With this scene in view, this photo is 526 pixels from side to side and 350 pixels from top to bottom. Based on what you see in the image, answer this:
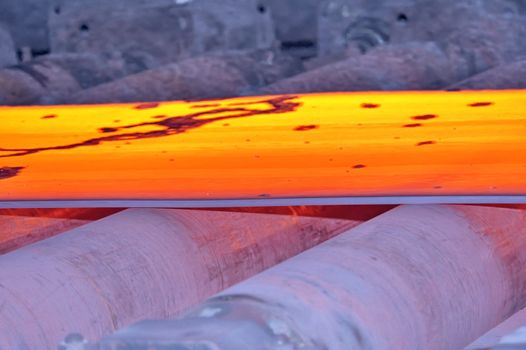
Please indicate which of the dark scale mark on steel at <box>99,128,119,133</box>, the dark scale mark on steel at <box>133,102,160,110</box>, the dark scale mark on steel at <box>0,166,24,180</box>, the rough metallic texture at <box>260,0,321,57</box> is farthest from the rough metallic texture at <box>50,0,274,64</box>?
the dark scale mark on steel at <box>0,166,24,180</box>

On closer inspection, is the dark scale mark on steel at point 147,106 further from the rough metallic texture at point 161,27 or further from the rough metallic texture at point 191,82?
the rough metallic texture at point 161,27

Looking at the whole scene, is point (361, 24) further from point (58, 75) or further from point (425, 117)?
point (425, 117)

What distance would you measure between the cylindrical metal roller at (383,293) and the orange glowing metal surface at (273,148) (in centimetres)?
5

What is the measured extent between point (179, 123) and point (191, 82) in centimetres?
51

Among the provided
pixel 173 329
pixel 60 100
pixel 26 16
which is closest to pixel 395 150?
pixel 173 329

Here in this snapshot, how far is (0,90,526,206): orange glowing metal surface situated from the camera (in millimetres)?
1009

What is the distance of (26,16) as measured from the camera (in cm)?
248

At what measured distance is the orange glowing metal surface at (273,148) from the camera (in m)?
1.01

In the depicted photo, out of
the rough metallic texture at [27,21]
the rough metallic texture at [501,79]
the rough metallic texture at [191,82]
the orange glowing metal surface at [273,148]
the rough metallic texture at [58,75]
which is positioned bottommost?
the orange glowing metal surface at [273,148]

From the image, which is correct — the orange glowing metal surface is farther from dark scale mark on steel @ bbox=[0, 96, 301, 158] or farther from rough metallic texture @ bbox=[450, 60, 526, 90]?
rough metallic texture @ bbox=[450, 60, 526, 90]

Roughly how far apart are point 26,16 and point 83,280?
175 cm

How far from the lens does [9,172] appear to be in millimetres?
1216

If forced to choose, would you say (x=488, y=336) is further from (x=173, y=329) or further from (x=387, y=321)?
(x=173, y=329)

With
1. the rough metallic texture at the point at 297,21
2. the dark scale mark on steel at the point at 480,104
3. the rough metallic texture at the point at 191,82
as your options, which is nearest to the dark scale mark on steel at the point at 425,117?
the dark scale mark on steel at the point at 480,104
